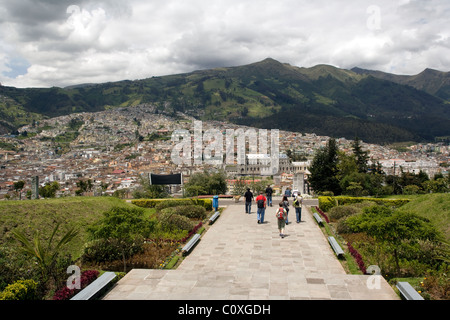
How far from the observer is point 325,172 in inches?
1009

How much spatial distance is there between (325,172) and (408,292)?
827 inches

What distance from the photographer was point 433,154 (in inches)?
5472

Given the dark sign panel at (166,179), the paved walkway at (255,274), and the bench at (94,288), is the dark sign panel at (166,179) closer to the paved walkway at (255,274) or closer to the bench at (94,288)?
the paved walkway at (255,274)

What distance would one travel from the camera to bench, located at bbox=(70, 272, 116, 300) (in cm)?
533

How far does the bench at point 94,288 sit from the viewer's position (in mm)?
5330

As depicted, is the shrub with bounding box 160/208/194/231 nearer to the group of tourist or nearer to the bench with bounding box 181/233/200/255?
the bench with bounding box 181/233/200/255

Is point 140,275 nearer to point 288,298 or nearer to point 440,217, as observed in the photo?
point 288,298

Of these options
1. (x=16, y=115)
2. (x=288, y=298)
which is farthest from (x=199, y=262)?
(x=16, y=115)

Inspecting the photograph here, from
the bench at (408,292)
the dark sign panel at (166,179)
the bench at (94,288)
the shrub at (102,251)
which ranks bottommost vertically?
the shrub at (102,251)

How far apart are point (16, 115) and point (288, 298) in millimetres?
206238

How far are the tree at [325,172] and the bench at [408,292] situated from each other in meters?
20.4

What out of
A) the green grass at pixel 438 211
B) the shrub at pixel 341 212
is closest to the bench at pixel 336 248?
the green grass at pixel 438 211

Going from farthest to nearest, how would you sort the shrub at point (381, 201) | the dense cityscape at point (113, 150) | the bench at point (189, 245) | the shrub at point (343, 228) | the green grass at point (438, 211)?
the dense cityscape at point (113, 150) → the shrub at point (381, 201) → the shrub at point (343, 228) → the green grass at point (438, 211) → the bench at point (189, 245)

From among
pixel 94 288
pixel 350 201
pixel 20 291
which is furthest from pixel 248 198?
pixel 20 291
